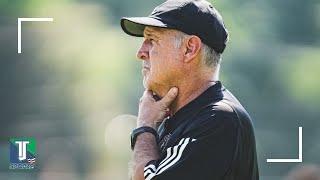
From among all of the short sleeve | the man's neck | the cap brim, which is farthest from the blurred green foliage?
the short sleeve

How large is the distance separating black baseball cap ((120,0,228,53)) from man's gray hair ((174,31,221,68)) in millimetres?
11

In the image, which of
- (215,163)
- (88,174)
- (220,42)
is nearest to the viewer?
(215,163)

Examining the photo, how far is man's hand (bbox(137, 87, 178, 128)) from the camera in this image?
6.41 feet

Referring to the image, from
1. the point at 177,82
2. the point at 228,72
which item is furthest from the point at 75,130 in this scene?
the point at 177,82

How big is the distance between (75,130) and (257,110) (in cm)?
81

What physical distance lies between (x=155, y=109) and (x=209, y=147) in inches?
9.9

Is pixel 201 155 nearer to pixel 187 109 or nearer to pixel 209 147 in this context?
pixel 209 147

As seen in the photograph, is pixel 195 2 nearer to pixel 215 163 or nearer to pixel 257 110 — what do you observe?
pixel 215 163

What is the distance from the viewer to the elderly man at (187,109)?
1.78 metres

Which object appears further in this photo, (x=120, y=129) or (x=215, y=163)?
(x=120, y=129)

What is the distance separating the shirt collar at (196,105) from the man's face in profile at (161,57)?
0.08 m

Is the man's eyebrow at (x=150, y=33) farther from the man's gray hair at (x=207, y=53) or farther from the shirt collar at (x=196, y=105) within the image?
the shirt collar at (x=196, y=105)

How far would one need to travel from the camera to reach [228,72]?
3188 mm

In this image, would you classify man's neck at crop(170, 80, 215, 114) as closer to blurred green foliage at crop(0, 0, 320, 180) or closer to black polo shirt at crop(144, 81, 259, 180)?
black polo shirt at crop(144, 81, 259, 180)
